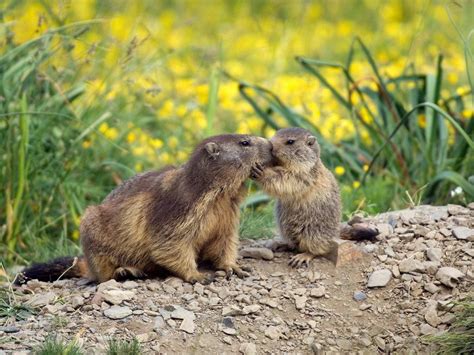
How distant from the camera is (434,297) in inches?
209

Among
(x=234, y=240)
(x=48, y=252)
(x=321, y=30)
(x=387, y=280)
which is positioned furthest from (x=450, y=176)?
(x=321, y=30)

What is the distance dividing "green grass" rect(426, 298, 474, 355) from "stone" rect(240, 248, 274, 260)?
4.59 feet

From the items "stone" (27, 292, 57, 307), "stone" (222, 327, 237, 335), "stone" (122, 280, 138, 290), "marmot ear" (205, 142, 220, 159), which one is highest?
"marmot ear" (205, 142, 220, 159)

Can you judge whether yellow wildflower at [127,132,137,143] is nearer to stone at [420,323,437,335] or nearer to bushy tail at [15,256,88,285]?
bushy tail at [15,256,88,285]

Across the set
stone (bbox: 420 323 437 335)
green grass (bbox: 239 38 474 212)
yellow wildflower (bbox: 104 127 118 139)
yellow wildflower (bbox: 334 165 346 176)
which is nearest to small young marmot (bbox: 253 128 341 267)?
green grass (bbox: 239 38 474 212)

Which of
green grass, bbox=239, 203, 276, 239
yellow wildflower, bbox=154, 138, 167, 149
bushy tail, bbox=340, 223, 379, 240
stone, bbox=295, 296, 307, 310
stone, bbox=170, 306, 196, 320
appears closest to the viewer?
stone, bbox=170, 306, 196, 320

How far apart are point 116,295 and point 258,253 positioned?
3.81ft

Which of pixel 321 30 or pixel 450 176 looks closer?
pixel 450 176

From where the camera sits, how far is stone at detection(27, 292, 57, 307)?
211 inches

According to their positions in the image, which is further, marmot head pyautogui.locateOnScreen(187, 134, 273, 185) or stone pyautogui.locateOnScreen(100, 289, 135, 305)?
marmot head pyautogui.locateOnScreen(187, 134, 273, 185)

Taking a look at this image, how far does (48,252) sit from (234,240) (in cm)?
200

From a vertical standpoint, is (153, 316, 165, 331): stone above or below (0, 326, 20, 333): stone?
above

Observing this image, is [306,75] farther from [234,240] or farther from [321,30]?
[234,240]

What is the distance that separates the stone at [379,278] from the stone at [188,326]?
122cm
